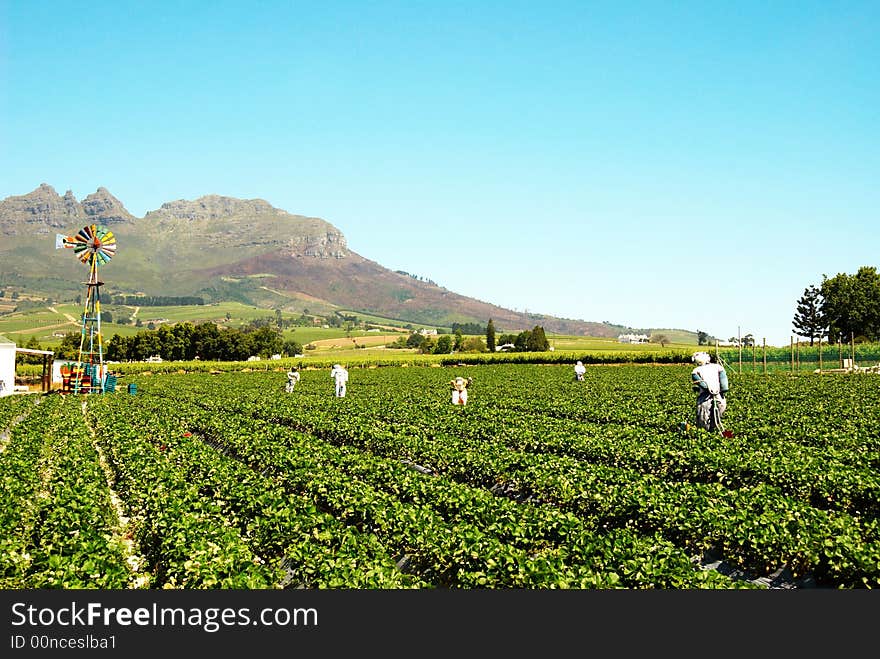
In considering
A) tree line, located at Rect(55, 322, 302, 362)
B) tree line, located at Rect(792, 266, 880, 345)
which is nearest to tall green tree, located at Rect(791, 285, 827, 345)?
tree line, located at Rect(792, 266, 880, 345)

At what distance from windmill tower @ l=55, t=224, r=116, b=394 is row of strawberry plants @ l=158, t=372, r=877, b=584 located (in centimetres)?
3479

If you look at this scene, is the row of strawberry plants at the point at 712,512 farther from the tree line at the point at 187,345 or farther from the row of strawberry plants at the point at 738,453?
the tree line at the point at 187,345

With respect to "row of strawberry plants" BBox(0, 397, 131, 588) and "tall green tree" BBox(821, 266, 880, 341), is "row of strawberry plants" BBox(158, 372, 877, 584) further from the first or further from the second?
"tall green tree" BBox(821, 266, 880, 341)

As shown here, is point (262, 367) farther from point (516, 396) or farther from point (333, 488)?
point (333, 488)

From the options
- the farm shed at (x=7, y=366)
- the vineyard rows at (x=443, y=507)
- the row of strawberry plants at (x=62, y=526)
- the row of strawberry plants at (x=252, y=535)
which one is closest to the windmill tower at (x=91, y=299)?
the farm shed at (x=7, y=366)

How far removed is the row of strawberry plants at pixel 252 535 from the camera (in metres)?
8.45

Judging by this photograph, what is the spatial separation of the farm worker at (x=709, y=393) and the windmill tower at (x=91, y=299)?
36.2 meters

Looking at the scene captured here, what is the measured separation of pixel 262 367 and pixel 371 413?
65379 millimetres

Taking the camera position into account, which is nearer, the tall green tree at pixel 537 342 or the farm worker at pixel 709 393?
the farm worker at pixel 709 393

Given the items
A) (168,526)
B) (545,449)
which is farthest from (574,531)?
(545,449)

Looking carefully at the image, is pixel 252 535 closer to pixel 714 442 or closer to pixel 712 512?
pixel 712 512

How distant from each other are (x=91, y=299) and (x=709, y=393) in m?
41.4

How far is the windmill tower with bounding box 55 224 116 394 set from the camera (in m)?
44.1

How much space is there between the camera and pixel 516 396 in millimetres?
37875
